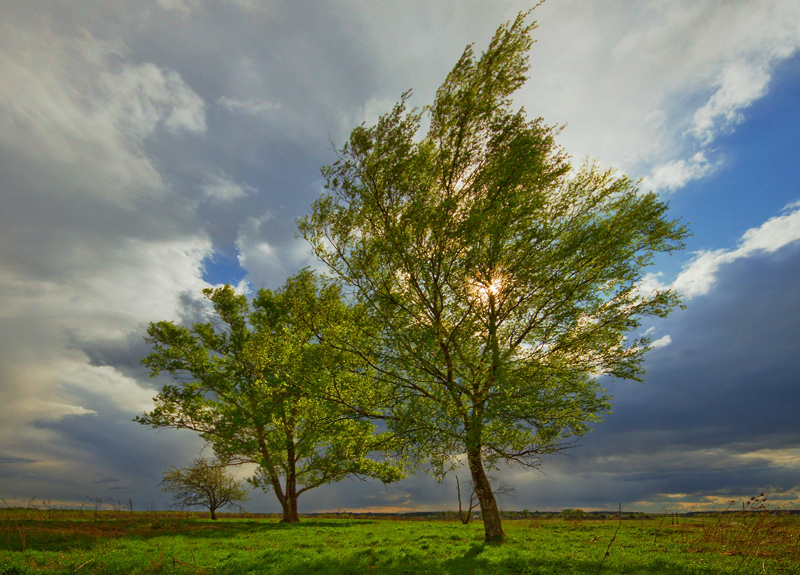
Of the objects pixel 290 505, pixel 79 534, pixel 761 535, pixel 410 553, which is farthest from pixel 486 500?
pixel 290 505

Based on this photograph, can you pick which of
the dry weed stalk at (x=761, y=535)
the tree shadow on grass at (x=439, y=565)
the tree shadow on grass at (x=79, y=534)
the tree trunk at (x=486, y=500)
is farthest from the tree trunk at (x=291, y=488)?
the dry weed stalk at (x=761, y=535)

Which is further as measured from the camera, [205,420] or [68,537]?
[205,420]

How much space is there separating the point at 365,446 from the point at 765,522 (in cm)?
1388

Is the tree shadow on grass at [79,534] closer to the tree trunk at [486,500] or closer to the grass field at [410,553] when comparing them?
the grass field at [410,553]

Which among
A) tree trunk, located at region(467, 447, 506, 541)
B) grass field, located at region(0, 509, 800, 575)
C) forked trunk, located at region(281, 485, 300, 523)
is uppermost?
tree trunk, located at region(467, 447, 506, 541)

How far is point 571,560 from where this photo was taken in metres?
13.2

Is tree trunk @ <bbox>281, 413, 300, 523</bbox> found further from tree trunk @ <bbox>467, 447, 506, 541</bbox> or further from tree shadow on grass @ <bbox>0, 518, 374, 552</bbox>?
tree trunk @ <bbox>467, 447, 506, 541</bbox>

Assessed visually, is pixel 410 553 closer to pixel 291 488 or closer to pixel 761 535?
pixel 761 535

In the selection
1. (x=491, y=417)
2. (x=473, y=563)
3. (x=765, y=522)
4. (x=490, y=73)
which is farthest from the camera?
(x=490, y=73)

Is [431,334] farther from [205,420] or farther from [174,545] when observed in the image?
[205,420]

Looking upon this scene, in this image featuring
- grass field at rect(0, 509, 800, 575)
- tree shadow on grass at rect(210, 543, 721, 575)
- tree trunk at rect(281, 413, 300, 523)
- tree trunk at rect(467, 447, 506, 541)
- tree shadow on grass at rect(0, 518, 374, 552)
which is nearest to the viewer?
tree shadow on grass at rect(210, 543, 721, 575)

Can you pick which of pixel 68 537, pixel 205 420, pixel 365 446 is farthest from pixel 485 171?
pixel 205 420

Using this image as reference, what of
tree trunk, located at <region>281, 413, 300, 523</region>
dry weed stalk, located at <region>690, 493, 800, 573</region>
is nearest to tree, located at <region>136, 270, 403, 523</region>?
tree trunk, located at <region>281, 413, 300, 523</region>

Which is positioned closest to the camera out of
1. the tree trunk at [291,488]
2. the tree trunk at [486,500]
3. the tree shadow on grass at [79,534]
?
the tree shadow on grass at [79,534]
